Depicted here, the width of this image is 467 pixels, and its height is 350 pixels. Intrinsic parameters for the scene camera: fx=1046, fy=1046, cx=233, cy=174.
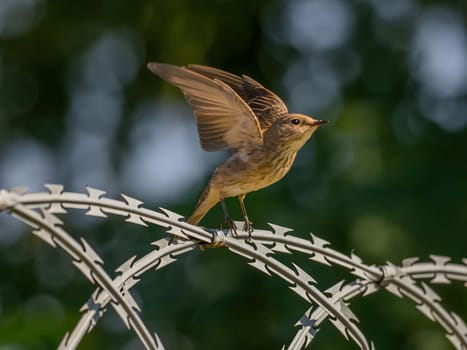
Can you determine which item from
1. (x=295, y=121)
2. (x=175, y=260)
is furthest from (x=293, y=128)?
(x=175, y=260)

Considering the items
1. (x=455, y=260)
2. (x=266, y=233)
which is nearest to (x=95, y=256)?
(x=266, y=233)

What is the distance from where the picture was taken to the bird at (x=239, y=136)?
336cm

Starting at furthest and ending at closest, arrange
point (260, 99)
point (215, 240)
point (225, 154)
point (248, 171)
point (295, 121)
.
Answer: point (225, 154) < point (260, 99) < point (295, 121) < point (248, 171) < point (215, 240)

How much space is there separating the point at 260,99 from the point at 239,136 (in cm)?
34

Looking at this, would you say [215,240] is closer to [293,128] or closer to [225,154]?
[293,128]

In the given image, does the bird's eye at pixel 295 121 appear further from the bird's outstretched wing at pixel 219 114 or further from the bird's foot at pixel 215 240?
the bird's foot at pixel 215 240

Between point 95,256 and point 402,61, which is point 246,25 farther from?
point 95,256

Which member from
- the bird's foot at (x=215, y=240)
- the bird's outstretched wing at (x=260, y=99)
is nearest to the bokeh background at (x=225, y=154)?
the bird's outstretched wing at (x=260, y=99)

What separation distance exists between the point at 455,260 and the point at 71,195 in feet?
14.4

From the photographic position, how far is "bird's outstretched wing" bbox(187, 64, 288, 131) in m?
3.78

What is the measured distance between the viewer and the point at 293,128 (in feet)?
12.1

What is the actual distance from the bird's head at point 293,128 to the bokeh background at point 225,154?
82.0 inches

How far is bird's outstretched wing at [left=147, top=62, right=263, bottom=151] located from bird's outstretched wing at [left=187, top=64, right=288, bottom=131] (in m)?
0.24

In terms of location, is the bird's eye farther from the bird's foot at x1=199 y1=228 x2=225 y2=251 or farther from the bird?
the bird's foot at x1=199 y1=228 x2=225 y2=251
